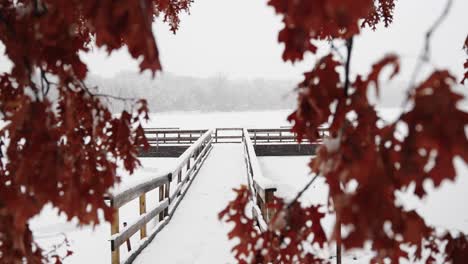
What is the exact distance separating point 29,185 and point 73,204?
0.14m

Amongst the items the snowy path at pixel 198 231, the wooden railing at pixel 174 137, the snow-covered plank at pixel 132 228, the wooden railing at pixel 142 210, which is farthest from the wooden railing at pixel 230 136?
the snow-covered plank at pixel 132 228

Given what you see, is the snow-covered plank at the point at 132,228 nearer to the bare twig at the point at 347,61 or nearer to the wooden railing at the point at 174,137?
the bare twig at the point at 347,61

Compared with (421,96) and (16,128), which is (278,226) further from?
(16,128)

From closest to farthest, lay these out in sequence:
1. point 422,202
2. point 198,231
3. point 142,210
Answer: point 142,210, point 198,231, point 422,202

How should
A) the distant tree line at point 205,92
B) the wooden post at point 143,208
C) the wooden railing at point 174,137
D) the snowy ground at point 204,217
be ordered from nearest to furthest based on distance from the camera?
the snowy ground at point 204,217
the wooden post at point 143,208
the wooden railing at point 174,137
the distant tree line at point 205,92

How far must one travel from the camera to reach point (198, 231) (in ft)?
17.3

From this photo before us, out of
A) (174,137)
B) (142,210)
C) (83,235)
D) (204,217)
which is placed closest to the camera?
(142,210)

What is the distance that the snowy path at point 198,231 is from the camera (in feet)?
14.2

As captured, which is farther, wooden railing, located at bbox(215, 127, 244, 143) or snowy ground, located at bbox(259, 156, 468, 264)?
wooden railing, located at bbox(215, 127, 244, 143)

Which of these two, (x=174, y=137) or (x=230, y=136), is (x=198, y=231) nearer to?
(x=174, y=137)

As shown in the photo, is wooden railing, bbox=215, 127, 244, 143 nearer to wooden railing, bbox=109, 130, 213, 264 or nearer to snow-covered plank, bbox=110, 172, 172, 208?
wooden railing, bbox=109, 130, 213, 264

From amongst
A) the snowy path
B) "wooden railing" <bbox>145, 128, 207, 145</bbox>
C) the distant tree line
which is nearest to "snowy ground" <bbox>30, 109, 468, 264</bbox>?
the snowy path

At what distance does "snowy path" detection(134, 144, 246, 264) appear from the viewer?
4.32 m

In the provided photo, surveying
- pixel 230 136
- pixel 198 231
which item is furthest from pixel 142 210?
pixel 230 136
